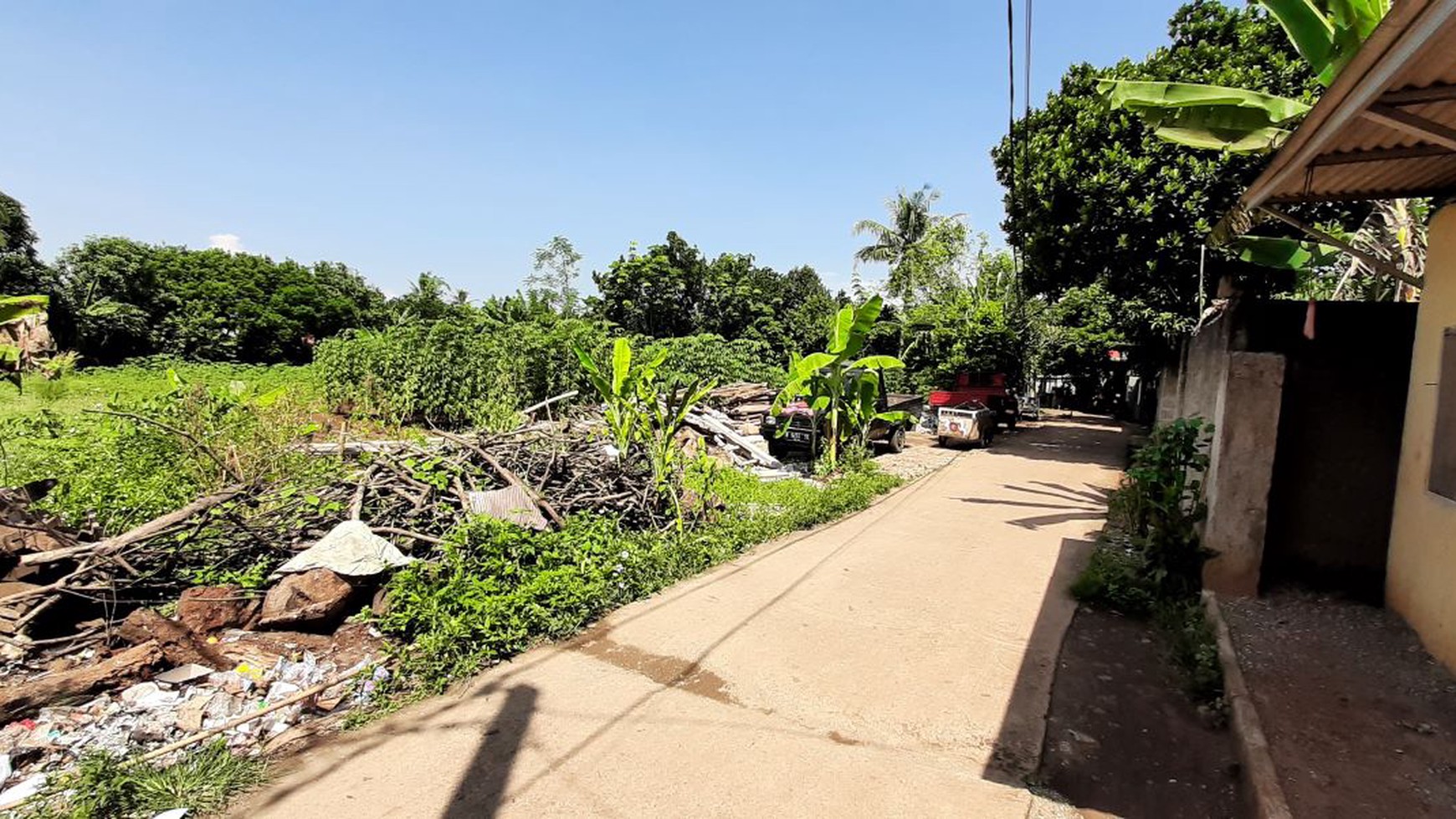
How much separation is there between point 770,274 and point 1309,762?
28.1m

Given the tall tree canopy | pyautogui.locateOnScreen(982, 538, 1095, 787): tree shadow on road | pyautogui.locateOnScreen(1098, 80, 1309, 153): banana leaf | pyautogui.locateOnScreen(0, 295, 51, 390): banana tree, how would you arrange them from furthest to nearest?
the tall tree canopy
pyautogui.locateOnScreen(1098, 80, 1309, 153): banana leaf
pyautogui.locateOnScreen(0, 295, 51, 390): banana tree
pyautogui.locateOnScreen(982, 538, 1095, 787): tree shadow on road

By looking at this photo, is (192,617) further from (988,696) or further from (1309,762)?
(1309,762)

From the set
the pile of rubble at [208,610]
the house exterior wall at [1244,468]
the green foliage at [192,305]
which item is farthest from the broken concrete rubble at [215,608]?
the green foliage at [192,305]

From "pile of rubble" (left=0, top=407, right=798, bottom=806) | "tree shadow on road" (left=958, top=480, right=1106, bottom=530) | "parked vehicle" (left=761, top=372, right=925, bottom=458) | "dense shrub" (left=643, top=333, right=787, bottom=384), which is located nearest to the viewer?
"pile of rubble" (left=0, top=407, right=798, bottom=806)

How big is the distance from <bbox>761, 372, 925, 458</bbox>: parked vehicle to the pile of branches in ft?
17.9

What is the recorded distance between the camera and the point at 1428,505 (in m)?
4.05

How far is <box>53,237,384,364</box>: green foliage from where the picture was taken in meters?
24.9

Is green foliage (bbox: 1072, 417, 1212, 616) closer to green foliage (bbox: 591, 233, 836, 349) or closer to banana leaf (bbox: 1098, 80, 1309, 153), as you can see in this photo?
banana leaf (bbox: 1098, 80, 1309, 153)

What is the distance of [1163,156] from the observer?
1195cm

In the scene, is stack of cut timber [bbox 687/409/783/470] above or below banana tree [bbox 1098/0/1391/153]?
below

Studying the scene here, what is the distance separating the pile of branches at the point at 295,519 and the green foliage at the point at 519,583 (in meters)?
0.48

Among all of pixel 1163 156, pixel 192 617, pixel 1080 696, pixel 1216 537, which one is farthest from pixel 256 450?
pixel 1163 156

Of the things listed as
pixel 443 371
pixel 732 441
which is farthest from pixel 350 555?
pixel 443 371

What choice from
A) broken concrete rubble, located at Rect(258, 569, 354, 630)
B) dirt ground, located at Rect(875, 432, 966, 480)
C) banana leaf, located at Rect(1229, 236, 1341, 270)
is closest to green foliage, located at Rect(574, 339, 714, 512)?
broken concrete rubble, located at Rect(258, 569, 354, 630)
